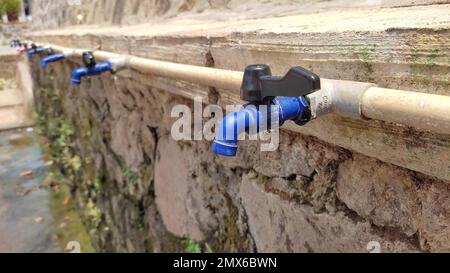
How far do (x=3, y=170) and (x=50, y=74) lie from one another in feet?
6.96

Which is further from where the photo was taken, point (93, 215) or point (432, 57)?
point (93, 215)

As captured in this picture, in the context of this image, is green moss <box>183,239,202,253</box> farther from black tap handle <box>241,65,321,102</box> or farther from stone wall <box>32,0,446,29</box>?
black tap handle <box>241,65,321,102</box>

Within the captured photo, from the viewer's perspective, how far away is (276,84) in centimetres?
94

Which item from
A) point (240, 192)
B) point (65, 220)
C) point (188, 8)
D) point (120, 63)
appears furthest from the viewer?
point (65, 220)

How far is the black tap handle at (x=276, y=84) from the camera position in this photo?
90 centimetres

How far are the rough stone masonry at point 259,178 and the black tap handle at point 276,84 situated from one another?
18 centimetres

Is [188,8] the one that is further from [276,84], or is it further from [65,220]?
[65,220]

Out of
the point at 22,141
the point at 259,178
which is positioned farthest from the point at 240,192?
the point at 22,141

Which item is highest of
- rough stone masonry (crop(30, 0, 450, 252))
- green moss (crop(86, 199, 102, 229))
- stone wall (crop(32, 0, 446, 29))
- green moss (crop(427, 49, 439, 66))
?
stone wall (crop(32, 0, 446, 29))

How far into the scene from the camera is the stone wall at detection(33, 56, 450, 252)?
1.07m

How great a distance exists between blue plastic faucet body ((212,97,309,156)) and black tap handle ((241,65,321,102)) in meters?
0.03

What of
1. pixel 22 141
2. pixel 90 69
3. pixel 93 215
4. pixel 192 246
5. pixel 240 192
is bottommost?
pixel 22 141

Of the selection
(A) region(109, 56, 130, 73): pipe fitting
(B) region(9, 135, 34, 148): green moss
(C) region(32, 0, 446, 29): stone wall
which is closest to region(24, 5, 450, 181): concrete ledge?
(C) region(32, 0, 446, 29): stone wall

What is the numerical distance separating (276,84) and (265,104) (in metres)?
0.06
